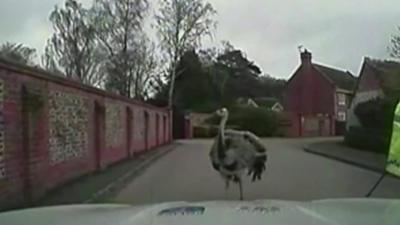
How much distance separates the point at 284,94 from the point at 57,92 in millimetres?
67882

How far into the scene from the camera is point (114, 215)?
272 cm

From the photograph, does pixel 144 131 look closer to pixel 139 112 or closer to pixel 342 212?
pixel 139 112

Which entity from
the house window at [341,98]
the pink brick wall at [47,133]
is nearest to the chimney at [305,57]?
the house window at [341,98]

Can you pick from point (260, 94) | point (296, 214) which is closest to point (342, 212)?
point (296, 214)

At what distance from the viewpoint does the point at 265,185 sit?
14.8 meters

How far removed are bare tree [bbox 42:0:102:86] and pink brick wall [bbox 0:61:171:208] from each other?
86.9ft

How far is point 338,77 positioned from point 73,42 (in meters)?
38.8

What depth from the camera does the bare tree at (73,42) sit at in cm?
4578

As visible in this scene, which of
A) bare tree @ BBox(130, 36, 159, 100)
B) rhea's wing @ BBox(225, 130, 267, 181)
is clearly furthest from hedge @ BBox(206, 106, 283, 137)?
rhea's wing @ BBox(225, 130, 267, 181)

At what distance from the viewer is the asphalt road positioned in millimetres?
12617

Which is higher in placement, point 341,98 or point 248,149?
point 341,98

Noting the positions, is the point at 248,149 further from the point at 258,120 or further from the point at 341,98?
the point at 341,98

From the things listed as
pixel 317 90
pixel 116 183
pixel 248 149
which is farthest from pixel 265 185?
pixel 317 90

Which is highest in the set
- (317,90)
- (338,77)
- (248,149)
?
(338,77)
